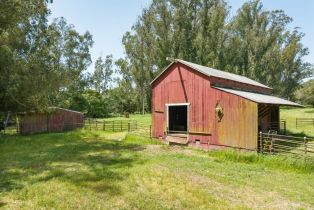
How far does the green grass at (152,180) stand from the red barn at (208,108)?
1504 millimetres

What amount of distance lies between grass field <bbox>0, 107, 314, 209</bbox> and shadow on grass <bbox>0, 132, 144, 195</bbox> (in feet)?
0.11

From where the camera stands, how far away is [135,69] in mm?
44750

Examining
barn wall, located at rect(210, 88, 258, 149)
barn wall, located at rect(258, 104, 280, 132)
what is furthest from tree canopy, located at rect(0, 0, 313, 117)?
barn wall, located at rect(210, 88, 258, 149)

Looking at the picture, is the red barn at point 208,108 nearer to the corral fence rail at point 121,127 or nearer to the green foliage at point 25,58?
the corral fence rail at point 121,127

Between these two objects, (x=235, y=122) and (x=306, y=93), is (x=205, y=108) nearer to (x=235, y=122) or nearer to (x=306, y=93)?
(x=235, y=122)

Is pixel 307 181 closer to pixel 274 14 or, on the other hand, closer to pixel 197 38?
pixel 197 38

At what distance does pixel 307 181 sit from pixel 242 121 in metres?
5.11

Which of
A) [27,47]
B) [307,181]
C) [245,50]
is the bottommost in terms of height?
[307,181]

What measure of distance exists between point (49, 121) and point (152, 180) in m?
21.1

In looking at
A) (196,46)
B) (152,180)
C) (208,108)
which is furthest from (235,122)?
(196,46)

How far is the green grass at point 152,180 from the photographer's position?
24.8 feet

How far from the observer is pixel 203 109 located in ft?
54.1

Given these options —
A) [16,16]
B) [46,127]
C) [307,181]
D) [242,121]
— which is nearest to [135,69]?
[46,127]

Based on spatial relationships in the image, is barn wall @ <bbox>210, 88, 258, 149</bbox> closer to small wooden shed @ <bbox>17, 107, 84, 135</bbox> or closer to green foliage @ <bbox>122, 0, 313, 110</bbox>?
small wooden shed @ <bbox>17, 107, 84, 135</bbox>
